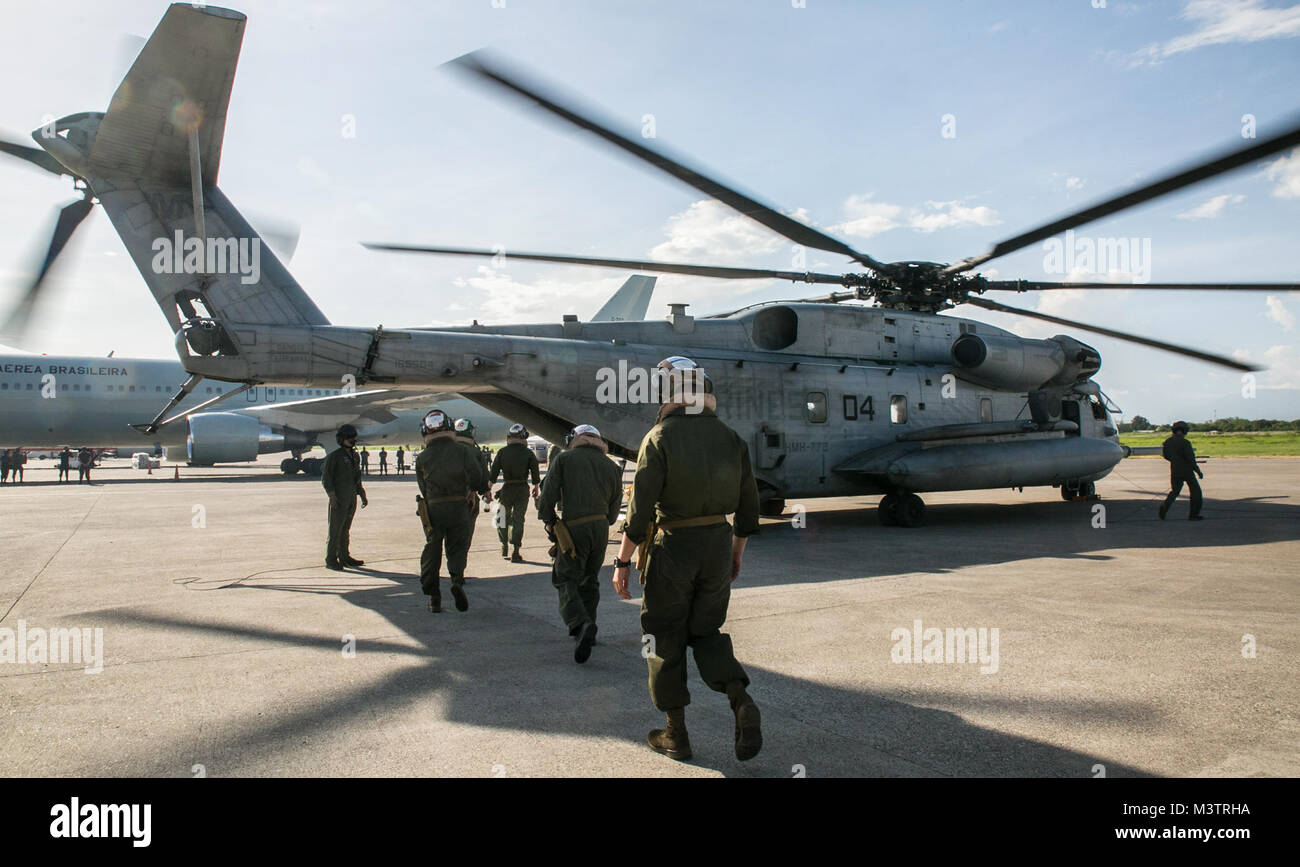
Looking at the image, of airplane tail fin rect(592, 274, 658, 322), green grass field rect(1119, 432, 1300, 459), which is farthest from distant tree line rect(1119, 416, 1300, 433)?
airplane tail fin rect(592, 274, 658, 322)

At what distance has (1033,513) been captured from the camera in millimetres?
15016

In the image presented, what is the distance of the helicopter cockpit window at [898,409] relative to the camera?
1344 centimetres

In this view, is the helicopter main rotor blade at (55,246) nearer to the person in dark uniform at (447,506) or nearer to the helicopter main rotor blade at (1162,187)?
the person in dark uniform at (447,506)

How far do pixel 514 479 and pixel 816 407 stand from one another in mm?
5235

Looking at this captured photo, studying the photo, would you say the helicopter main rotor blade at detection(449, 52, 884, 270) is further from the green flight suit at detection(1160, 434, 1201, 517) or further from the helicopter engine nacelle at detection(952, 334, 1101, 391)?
the green flight suit at detection(1160, 434, 1201, 517)

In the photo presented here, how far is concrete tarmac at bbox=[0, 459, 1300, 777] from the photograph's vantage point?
375 centimetres

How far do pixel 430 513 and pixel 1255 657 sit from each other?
21.6ft

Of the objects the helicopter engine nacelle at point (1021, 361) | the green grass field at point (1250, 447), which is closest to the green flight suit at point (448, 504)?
the helicopter engine nacelle at point (1021, 361)

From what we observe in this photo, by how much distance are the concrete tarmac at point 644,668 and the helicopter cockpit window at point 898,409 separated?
3.28m

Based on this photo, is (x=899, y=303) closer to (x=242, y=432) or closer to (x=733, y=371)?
(x=733, y=371)

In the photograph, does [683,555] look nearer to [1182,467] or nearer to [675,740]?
[675,740]

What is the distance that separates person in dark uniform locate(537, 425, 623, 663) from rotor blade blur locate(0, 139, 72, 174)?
710 cm

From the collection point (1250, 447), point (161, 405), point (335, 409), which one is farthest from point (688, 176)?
point (1250, 447)

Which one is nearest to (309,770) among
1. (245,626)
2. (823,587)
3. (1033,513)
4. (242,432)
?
(245,626)
